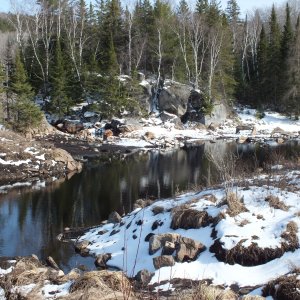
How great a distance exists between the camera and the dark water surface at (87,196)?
15305 mm

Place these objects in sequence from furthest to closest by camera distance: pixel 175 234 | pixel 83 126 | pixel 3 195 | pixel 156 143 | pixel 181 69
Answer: pixel 181 69, pixel 83 126, pixel 156 143, pixel 3 195, pixel 175 234

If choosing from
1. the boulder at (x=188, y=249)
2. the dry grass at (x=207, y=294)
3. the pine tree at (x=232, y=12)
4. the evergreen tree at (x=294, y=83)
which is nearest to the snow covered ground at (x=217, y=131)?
the evergreen tree at (x=294, y=83)

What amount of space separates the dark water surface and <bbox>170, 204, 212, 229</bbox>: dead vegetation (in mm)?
2831

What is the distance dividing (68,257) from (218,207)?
4.89 m

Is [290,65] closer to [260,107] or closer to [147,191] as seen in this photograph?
[260,107]

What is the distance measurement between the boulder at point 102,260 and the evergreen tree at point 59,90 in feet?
114

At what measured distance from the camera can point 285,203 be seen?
12.8 metres

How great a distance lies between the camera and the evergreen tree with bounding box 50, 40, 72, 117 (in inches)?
1813

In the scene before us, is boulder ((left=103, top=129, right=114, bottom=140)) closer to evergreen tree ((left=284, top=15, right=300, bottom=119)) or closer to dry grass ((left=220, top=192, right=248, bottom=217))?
evergreen tree ((left=284, top=15, right=300, bottom=119))

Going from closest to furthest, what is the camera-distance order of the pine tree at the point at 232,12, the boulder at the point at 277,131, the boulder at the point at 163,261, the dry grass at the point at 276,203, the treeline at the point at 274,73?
the boulder at the point at 163,261
the dry grass at the point at 276,203
the boulder at the point at 277,131
the treeline at the point at 274,73
the pine tree at the point at 232,12

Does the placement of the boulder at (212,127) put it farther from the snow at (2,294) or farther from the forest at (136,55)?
the snow at (2,294)

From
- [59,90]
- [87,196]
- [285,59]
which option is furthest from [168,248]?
[285,59]

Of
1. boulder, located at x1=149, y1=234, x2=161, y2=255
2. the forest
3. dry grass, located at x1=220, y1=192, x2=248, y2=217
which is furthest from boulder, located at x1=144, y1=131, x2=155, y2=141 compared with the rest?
boulder, located at x1=149, y1=234, x2=161, y2=255

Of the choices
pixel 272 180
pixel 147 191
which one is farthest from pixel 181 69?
pixel 272 180
